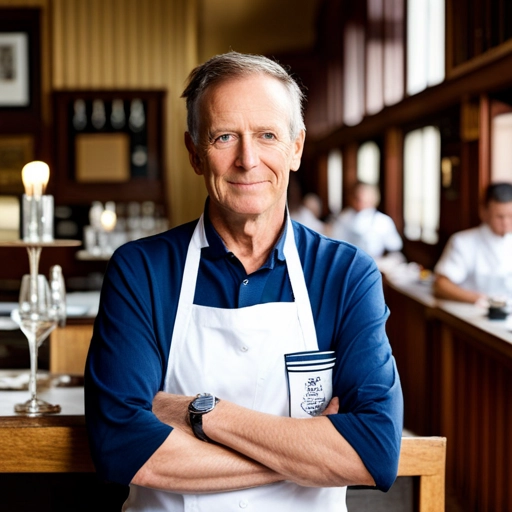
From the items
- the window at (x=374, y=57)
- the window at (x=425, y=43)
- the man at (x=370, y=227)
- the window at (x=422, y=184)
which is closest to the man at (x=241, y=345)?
the window at (x=425, y=43)

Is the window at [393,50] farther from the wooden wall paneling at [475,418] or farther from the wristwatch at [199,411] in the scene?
the wristwatch at [199,411]

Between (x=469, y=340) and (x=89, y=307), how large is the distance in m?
1.88

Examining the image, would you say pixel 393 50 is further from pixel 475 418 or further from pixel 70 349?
pixel 70 349

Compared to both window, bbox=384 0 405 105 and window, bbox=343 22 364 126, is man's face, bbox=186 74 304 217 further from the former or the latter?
window, bbox=343 22 364 126

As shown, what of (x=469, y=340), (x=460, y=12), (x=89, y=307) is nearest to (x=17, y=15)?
(x=460, y=12)

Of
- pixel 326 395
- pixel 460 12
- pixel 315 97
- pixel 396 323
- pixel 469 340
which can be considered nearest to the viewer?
pixel 326 395

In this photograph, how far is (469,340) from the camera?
163 inches

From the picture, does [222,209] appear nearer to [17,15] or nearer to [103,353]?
[103,353]

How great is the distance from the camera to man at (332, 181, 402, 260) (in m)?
7.90

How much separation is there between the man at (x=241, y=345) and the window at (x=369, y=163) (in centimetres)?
708

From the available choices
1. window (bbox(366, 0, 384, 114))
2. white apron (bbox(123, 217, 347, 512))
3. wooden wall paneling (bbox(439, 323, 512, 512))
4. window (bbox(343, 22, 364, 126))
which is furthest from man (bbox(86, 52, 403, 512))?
window (bbox(343, 22, 364, 126))

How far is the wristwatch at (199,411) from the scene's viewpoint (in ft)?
5.48

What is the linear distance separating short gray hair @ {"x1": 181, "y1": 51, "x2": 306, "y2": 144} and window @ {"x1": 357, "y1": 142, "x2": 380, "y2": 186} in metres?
7.06

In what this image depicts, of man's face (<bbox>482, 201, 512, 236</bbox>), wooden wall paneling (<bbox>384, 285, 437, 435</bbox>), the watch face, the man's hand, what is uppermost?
man's face (<bbox>482, 201, 512, 236</bbox>)
